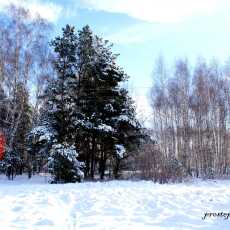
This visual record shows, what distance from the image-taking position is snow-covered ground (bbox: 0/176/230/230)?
744cm

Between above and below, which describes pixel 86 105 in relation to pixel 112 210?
above

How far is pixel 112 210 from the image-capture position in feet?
28.8

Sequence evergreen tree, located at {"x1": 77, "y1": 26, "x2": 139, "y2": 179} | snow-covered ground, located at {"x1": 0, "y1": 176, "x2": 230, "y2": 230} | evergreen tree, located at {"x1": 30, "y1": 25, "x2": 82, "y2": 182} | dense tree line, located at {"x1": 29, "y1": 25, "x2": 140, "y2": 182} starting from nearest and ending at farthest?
snow-covered ground, located at {"x1": 0, "y1": 176, "x2": 230, "y2": 230}, evergreen tree, located at {"x1": 30, "y1": 25, "x2": 82, "y2": 182}, dense tree line, located at {"x1": 29, "y1": 25, "x2": 140, "y2": 182}, evergreen tree, located at {"x1": 77, "y1": 26, "x2": 139, "y2": 179}

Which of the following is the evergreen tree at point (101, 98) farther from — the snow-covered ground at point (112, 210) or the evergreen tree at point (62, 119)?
the snow-covered ground at point (112, 210)

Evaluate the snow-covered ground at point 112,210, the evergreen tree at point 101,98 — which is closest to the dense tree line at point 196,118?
the evergreen tree at point 101,98

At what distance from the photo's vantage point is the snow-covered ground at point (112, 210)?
7436 millimetres

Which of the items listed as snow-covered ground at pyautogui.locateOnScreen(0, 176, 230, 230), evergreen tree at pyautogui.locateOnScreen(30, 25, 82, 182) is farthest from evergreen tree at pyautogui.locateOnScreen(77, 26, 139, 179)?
snow-covered ground at pyautogui.locateOnScreen(0, 176, 230, 230)

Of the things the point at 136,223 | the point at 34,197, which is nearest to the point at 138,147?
the point at 34,197

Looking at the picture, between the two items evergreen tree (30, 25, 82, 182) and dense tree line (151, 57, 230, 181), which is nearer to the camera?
evergreen tree (30, 25, 82, 182)

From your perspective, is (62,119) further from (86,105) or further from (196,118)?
(196,118)

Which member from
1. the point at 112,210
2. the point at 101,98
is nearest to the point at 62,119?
the point at 101,98

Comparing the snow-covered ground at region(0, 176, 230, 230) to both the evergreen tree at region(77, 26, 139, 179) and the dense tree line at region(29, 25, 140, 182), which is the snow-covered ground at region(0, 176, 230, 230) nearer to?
the dense tree line at region(29, 25, 140, 182)

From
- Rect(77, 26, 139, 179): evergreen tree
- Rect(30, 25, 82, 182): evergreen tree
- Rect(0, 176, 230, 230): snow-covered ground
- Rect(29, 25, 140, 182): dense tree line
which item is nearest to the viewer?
Rect(0, 176, 230, 230): snow-covered ground

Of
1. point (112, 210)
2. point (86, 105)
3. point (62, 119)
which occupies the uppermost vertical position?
point (86, 105)
